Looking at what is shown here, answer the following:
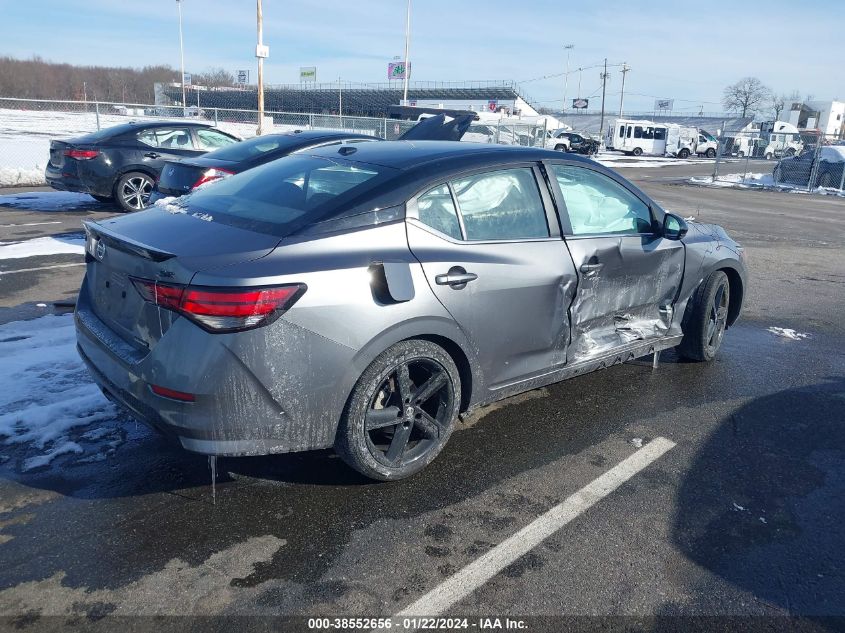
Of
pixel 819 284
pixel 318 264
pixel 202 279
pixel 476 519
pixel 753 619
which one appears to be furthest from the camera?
pixel 819 284

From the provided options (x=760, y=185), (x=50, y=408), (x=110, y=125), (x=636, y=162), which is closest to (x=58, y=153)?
(x=50, y=408)

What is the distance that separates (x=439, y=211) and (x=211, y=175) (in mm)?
5245

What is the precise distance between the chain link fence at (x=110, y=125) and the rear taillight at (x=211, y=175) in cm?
916

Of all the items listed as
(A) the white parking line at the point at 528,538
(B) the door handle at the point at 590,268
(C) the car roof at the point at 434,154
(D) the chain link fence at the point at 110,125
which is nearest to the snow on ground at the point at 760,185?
(D) the chain link fence at the point at 110,125

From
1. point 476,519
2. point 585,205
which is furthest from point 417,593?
point 585,205

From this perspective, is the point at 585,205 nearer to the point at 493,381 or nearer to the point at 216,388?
the point at 493,381

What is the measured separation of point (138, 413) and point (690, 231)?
4.01 metres

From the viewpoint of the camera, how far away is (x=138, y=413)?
3.01m

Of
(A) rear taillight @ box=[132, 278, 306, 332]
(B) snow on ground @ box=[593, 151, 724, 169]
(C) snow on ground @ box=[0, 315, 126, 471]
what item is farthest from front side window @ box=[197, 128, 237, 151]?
(B) snow on ground @ box=[593, 151, 724, 169]

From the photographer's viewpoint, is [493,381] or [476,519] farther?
[493,381]

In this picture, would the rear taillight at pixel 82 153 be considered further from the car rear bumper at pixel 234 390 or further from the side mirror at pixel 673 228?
the side mirror at pixel 673 228

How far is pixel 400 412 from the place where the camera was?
11.0 feet

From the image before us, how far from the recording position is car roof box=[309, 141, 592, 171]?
371cm

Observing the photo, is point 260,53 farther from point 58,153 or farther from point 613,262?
point 613,262
